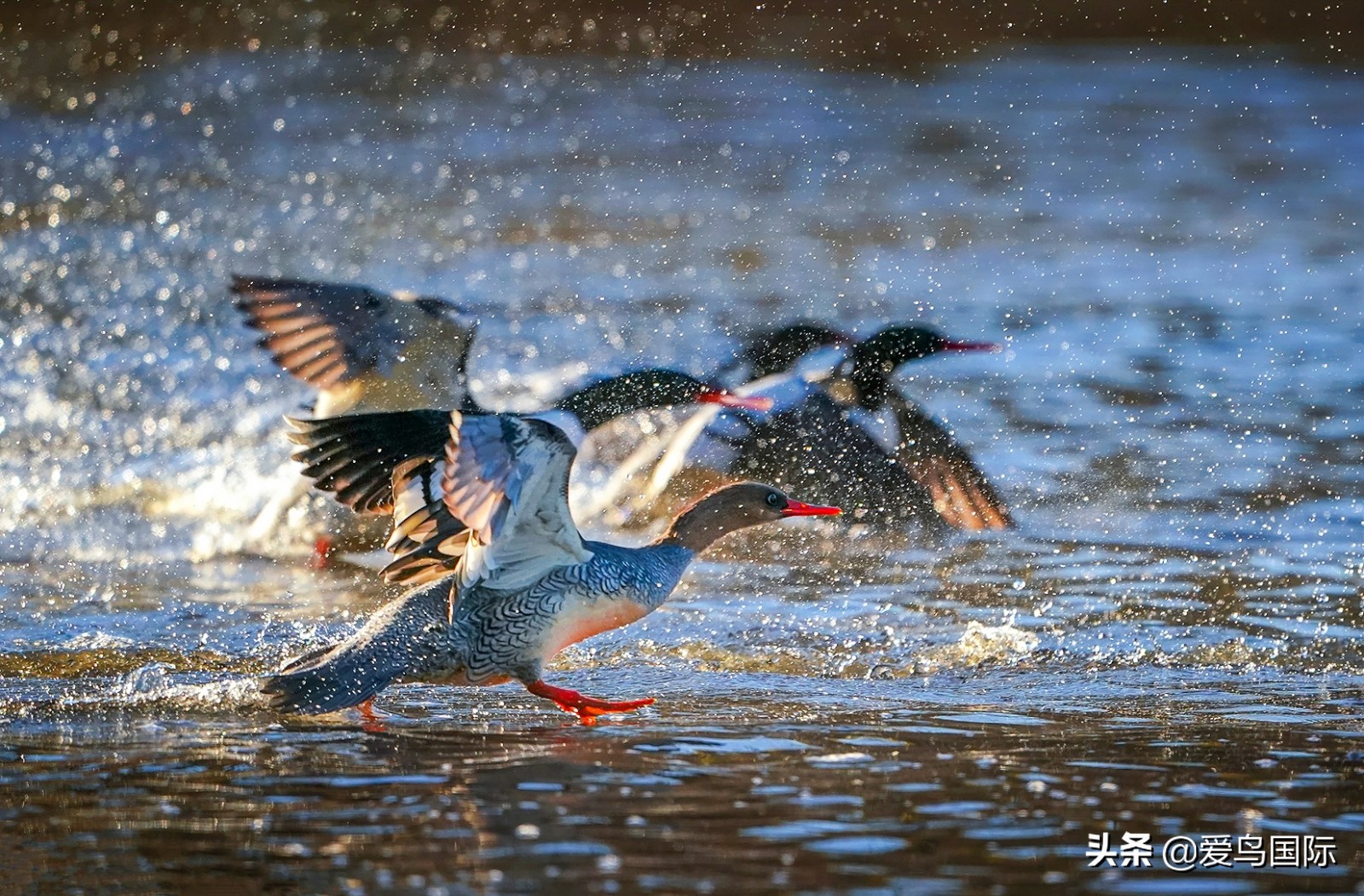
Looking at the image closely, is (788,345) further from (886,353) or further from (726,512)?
(726,512)

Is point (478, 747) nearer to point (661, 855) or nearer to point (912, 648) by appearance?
point (661, 855)

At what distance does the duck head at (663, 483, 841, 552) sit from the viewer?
19.9ft

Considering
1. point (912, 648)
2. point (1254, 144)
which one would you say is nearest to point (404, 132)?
point (1254, 144)

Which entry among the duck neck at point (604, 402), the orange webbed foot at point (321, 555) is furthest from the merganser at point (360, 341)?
the duck neck at point (604, 402)

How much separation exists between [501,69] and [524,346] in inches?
364

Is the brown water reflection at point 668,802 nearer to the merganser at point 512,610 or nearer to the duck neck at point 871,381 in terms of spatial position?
the merganser at point 512,610

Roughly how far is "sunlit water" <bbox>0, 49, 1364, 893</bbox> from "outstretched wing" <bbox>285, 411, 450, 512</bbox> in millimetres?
691

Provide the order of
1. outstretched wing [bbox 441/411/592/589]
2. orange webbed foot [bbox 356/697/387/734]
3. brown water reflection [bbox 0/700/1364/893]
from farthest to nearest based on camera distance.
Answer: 1. orange webbed foot [bbox 356/697/387/734]
2. outstretched wing [bbox 441/411/592/589]
3. brown water reflection [bbox 0/700/1364/893]

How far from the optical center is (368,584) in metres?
7.28

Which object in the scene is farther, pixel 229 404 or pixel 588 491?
pixel 229 404

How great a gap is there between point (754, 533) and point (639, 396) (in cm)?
143

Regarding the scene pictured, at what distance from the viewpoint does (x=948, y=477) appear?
738cm

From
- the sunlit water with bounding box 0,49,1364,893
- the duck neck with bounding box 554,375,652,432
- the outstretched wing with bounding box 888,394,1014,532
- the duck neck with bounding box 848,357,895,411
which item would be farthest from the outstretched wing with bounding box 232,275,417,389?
the outstretched wing with bounding box 888,394,1014,532

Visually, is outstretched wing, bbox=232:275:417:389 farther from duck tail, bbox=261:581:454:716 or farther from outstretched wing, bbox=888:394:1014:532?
outstretched wing, bbox=888:394:1014:532
